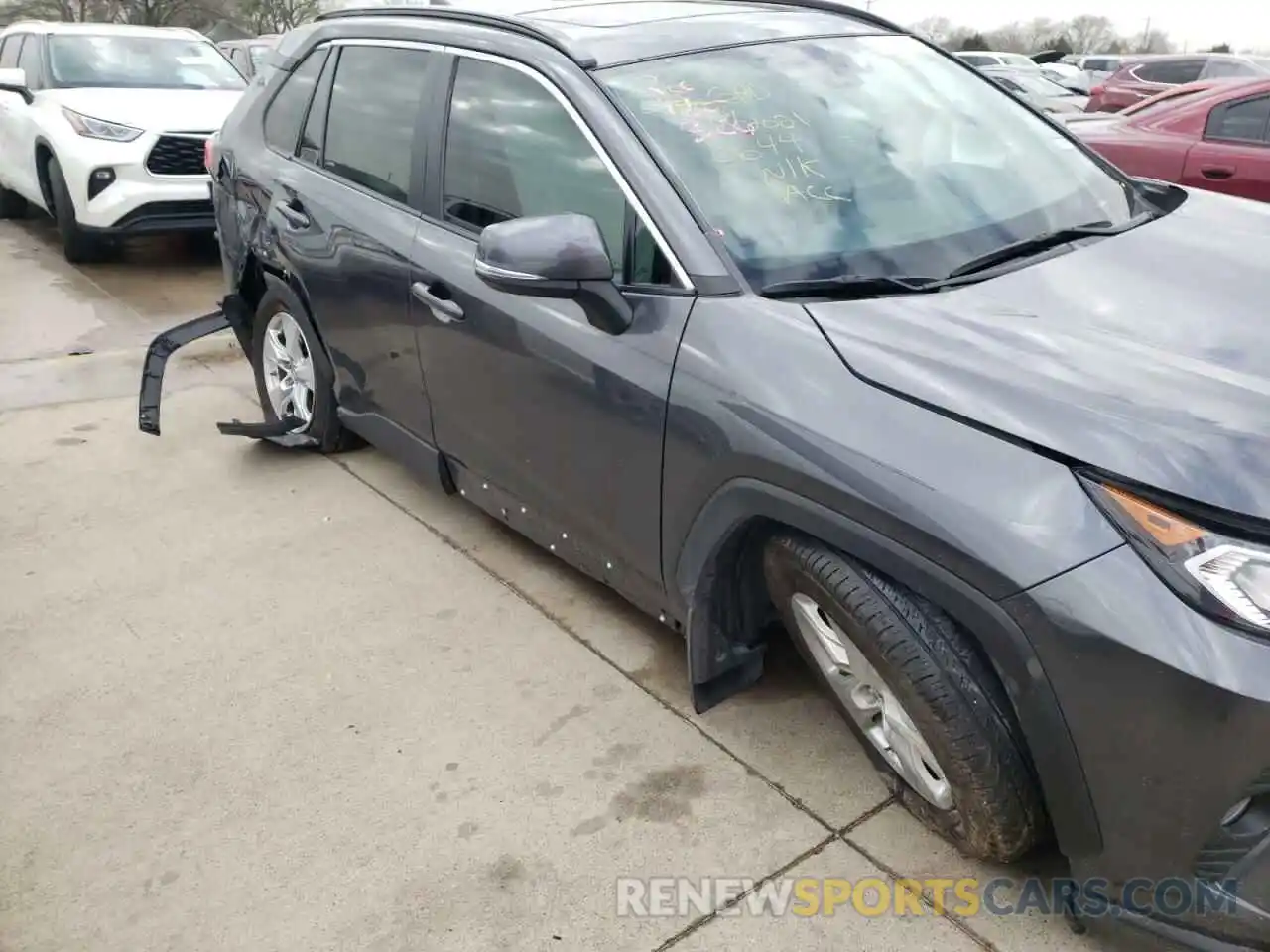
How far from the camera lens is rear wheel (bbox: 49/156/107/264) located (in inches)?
306

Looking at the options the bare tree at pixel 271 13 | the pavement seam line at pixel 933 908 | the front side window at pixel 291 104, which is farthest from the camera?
the bare tree at pixel 271 13

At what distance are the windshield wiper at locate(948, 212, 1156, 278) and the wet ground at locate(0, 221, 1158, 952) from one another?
1181 millimetres

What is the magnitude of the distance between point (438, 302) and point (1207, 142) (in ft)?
17.8

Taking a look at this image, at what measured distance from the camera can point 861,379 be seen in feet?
6.95

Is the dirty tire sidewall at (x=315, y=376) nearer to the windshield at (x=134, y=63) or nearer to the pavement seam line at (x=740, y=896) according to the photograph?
the pavement seam line at (x=740, y=896)

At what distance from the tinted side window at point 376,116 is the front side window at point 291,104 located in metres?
0.20

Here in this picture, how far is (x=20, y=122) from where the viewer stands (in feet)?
27.7

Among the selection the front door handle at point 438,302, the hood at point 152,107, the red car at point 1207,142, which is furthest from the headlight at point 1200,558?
the hood at point 152,107

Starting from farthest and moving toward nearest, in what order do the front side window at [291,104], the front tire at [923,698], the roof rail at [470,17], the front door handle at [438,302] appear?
the front side window at [291,104]
the front door handle at [438,302]
the roof rail at [470,17]
the front tire at [923,698]

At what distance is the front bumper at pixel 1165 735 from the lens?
1663mm

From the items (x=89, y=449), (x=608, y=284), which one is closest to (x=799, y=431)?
(x=608, y=284)

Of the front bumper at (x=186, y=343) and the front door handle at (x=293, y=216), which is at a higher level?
the front door handle at (x=293, y=216)

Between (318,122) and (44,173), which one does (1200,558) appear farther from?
(44,173)

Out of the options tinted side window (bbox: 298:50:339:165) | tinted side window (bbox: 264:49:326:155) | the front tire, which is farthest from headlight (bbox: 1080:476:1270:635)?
tinted side window (bbox: 264:49:326:155)
